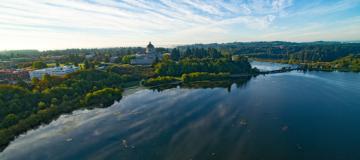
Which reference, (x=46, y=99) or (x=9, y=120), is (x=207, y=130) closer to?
(x=9, y=120)

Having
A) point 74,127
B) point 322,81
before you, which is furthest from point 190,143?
point 322,81

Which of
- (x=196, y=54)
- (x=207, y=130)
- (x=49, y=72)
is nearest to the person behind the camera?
(x=207, y=130)

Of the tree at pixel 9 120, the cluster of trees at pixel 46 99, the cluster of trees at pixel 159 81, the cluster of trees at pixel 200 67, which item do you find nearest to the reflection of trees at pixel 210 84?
the cluster of trees at pixel 159 81

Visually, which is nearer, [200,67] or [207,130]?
[207,130]

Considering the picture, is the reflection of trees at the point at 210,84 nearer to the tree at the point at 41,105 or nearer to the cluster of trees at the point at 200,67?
the cluster of trees at the point at 200,67

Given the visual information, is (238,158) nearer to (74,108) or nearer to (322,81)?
(74,108)

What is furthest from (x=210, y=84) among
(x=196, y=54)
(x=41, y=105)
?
(x=196, y=54)
